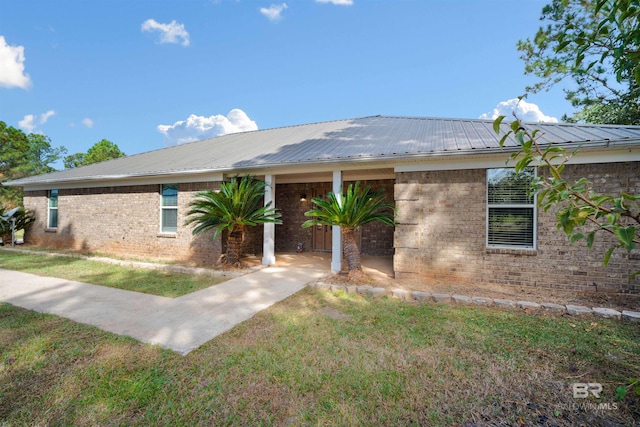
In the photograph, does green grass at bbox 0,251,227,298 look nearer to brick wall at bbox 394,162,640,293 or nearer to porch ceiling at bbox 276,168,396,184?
porch ceiling at bbox 276,168,396,184

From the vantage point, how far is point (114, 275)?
22.5ft

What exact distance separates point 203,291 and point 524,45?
1557cm

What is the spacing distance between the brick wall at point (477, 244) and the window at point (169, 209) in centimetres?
708

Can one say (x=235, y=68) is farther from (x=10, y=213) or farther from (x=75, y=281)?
(x=10, y=213)

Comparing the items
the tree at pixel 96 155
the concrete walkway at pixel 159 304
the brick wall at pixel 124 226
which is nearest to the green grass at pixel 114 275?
the concrete walkway at pixel 159 304

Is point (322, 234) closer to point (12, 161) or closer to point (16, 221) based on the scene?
point (16, 221)

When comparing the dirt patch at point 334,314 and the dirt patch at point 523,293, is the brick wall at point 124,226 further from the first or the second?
the dirt patch at point 523,293

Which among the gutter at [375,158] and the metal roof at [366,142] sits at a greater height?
the metal roof at [366,142]

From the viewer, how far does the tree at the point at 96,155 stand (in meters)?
36.2

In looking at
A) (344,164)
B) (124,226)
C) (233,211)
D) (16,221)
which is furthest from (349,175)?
(16,221)

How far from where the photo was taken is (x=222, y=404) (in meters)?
2.32

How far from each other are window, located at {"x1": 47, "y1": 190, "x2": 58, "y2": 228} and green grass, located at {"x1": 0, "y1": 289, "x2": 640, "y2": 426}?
34.3ft

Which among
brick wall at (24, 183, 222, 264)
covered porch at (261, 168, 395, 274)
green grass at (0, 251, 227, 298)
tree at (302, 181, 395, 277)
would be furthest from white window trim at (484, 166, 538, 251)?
brick wall at (24, 183, 222, 264)

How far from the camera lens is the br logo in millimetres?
2431
